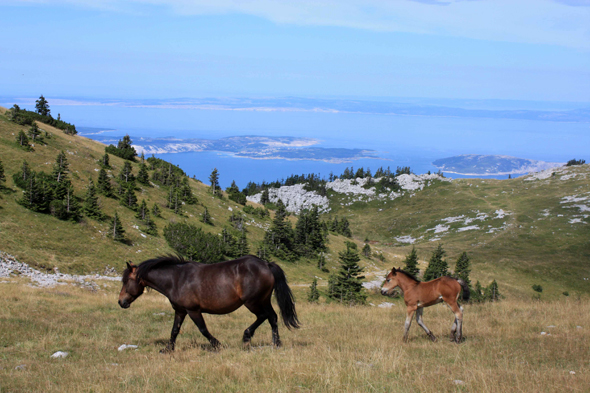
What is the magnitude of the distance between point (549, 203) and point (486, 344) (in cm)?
13080

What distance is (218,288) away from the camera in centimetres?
865

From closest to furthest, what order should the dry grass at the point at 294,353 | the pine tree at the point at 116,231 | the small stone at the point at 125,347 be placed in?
the dry grass at the point at 294,353, the small stone at the point at 125,347, the pine tree at the point at 116,231

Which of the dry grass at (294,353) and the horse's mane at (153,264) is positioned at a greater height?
the horse's mane at (153,264)

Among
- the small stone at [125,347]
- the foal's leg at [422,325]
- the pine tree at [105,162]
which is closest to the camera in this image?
the small stone at [125,347]

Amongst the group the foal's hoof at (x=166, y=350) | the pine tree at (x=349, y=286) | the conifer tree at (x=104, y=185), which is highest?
the foal's hoof at (x=166, y=350)

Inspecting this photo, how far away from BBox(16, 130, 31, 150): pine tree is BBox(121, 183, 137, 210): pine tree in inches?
451

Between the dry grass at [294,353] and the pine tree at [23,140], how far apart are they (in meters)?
31.9

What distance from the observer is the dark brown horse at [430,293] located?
9.75 m

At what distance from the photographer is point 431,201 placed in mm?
137250

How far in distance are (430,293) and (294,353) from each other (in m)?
4.38

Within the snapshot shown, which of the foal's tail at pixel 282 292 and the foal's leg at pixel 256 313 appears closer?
the foal's leg at pixel 256 313

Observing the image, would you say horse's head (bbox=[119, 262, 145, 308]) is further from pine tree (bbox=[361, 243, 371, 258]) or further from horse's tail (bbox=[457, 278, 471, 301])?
pine tree (bbox=[361, 243, 371, 258])

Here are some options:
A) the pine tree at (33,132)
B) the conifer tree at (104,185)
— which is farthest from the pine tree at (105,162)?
the pine tree at (33,132)

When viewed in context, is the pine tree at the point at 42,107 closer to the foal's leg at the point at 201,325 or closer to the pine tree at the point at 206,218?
the pine tree at the point at 206,218
